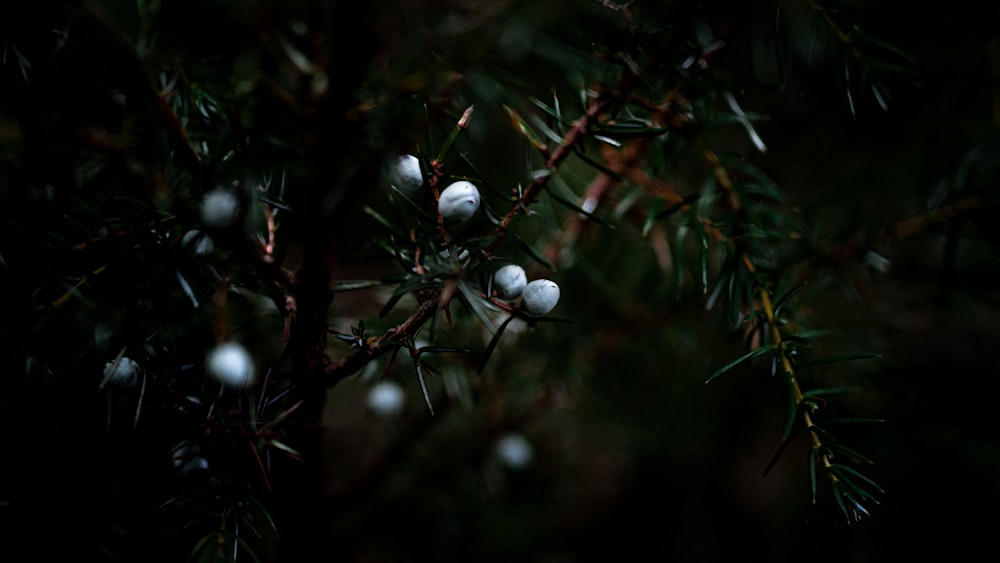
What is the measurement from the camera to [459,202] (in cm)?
28

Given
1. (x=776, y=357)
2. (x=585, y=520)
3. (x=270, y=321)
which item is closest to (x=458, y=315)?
(x=270, y=321)

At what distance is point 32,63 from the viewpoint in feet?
0.94

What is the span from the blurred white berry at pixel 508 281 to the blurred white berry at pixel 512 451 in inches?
12.7

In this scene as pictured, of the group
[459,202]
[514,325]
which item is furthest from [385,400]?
[459,202]

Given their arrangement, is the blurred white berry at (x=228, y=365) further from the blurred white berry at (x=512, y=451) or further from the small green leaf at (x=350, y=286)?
the blurred white berry at (x=512, y=451)

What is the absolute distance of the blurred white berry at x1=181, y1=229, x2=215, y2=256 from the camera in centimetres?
29

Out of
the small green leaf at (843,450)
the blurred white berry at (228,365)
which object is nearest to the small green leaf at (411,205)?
the blurred white berry at (228,365)

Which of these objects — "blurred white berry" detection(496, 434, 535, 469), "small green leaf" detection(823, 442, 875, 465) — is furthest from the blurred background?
"small green leaf" detection(823, 442, 875, 465)

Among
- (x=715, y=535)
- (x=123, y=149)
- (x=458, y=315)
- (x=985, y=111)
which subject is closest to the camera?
(x=123, y=149)

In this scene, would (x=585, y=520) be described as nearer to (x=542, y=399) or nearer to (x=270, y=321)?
(x=542, y=399)

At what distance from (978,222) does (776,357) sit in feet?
0.75

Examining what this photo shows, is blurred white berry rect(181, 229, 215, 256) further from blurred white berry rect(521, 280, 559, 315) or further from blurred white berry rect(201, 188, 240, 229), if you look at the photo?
blurred white berry rect(521, 280, 559, 315)

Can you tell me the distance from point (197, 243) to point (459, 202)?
136 mm

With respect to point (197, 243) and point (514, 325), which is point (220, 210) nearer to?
point (197, 243)
